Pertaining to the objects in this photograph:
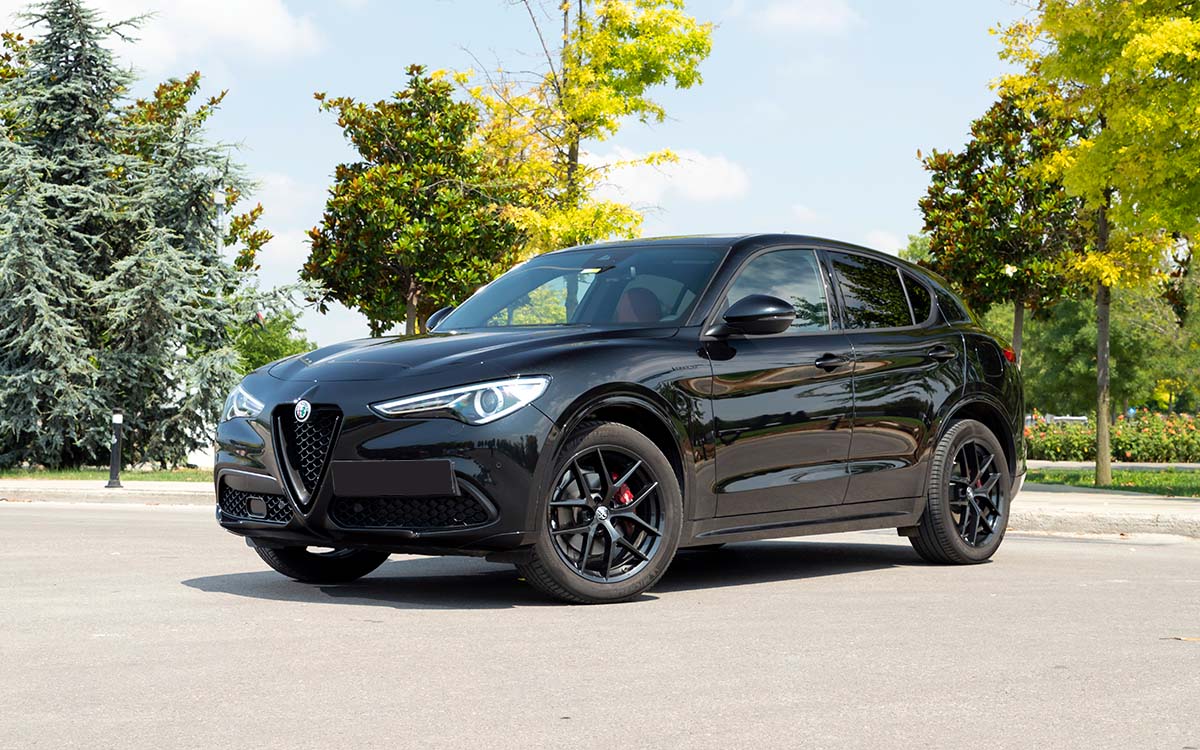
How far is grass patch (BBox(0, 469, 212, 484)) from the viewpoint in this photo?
22.1 m

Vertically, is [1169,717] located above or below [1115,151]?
below

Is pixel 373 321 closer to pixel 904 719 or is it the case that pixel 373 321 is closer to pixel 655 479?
pixel 655 479

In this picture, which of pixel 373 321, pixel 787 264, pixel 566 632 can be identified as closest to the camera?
pixel 566 632

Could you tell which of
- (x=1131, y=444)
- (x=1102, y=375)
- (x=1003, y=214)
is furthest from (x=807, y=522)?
(x=1131, y=444)

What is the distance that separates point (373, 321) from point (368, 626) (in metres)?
24.3

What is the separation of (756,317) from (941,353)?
6.06 feet

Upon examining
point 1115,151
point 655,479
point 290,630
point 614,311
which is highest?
point 1115,151

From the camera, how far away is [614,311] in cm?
763

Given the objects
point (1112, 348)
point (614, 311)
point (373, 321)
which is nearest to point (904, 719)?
point (614, 311)

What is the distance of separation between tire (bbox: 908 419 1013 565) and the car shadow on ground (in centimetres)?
43

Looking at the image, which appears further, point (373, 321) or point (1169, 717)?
point (373, 321)

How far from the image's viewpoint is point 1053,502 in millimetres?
14805

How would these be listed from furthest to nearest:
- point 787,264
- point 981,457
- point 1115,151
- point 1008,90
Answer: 1. point 1008,90
2. point 1115,151
3. point 981,457
4. point 787,264

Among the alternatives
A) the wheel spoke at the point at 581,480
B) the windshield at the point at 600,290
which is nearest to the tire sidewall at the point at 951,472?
the windshield at the point at 600,290
